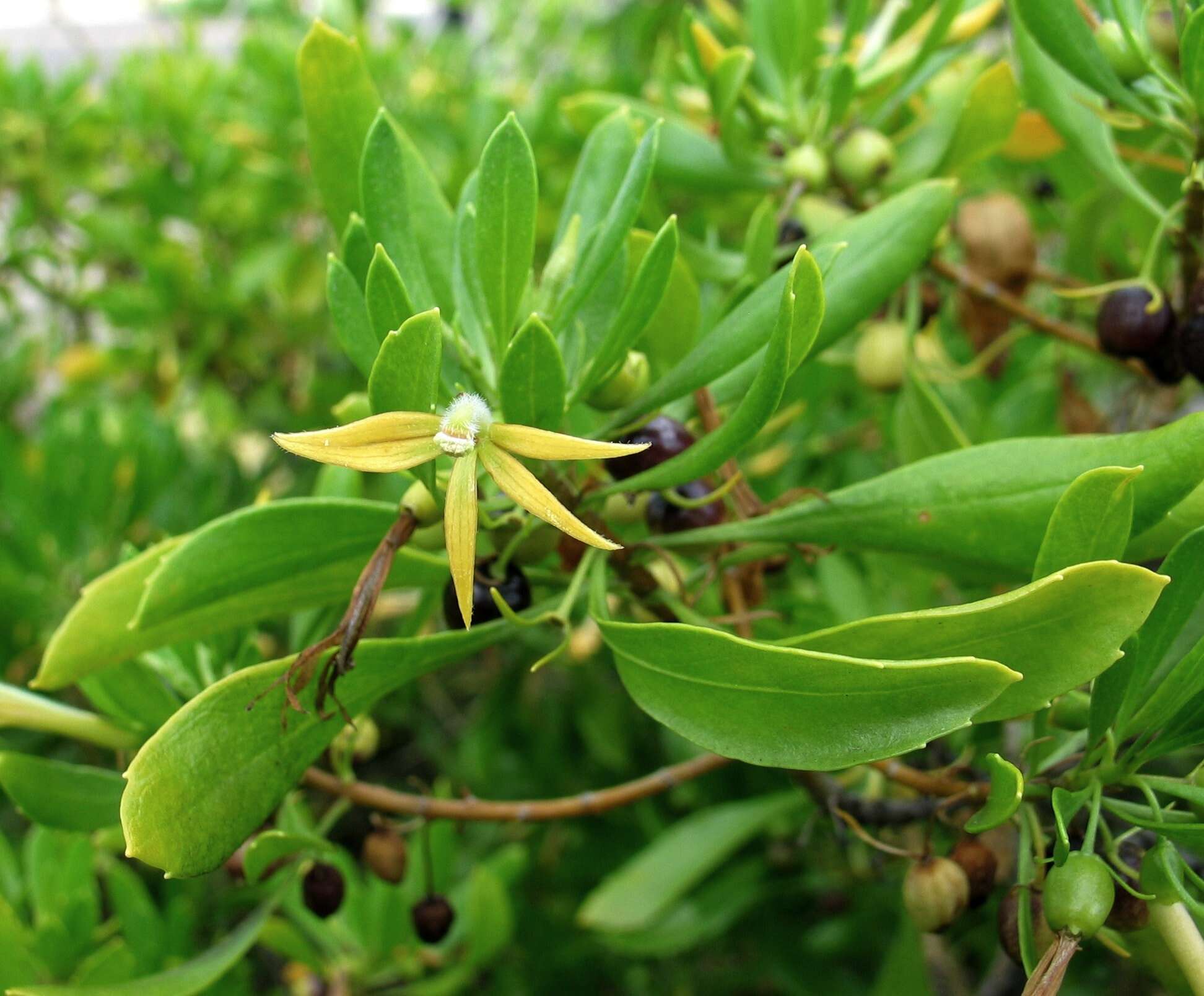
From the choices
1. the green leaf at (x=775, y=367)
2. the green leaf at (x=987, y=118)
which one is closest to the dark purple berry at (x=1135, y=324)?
the green leaf at (x=987, y=118)

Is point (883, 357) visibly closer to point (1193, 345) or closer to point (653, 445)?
point (1193, 345)

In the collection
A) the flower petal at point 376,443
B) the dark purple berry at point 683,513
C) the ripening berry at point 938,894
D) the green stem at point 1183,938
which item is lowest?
the ripening berry at point 938,894

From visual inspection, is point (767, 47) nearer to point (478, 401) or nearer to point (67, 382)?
point (478, 401)

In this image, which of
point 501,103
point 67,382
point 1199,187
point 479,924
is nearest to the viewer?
point 1199,187

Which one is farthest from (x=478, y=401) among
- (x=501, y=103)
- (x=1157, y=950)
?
(x=501, y=103)

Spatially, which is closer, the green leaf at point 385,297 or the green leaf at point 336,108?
the green leaf at point 385,297

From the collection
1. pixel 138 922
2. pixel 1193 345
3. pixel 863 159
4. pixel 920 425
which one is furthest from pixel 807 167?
pixel 138 922

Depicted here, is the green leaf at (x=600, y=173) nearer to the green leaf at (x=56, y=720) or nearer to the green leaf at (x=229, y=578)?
the green leaf at (x=229, y=578)
